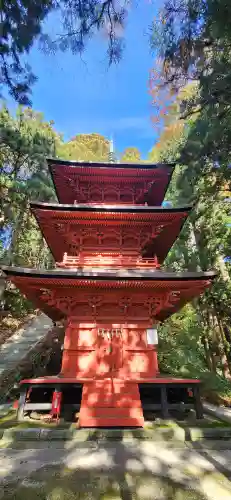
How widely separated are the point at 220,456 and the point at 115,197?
990 cm

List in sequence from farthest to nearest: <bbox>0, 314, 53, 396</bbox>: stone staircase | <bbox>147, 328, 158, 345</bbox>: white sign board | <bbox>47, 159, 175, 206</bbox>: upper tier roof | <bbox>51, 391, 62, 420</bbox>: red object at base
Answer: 1. <bbox>0, 314, 53, 396</bbox>: stone staircase
2. <bbox>47, 159, 175, 206</bbox>: upper tier roof
3. <bbox>147, 328, 158, 345</bbox>: white sign board
4. <bbox>51, 391, 62, 420</bbox>: red object at base

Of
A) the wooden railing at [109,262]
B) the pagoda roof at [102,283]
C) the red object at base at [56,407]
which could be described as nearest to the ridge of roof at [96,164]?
the wooden railing at [109,262]

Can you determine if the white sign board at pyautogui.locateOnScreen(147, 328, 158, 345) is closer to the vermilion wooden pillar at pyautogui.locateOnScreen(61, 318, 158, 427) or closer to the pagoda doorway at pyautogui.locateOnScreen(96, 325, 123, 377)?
the vermilion wooden pillar at pyautogui.locateOnScreen(61, 318, 158, 427)

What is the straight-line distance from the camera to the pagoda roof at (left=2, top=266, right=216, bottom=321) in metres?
8.16

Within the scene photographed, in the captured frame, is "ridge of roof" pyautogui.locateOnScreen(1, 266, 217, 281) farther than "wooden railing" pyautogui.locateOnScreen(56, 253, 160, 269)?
No

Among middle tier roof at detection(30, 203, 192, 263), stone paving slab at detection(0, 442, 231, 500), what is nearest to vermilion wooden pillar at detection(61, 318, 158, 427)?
stone paving slab at detection(0, 442, 231, 500)

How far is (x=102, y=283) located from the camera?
28.1 feet

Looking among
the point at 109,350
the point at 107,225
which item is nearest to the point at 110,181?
the point at 107,225

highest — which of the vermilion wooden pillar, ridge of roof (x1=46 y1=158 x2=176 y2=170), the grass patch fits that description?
ridge of roof (x1=46 y1=158 x2=176 y2=170)

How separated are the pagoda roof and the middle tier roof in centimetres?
226

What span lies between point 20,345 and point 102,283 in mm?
9746

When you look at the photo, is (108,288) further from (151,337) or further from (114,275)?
(151,337)

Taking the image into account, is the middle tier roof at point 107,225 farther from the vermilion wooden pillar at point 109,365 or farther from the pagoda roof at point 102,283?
the vermilion wooden pillar at point 109,365

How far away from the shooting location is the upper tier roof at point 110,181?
454 inches
